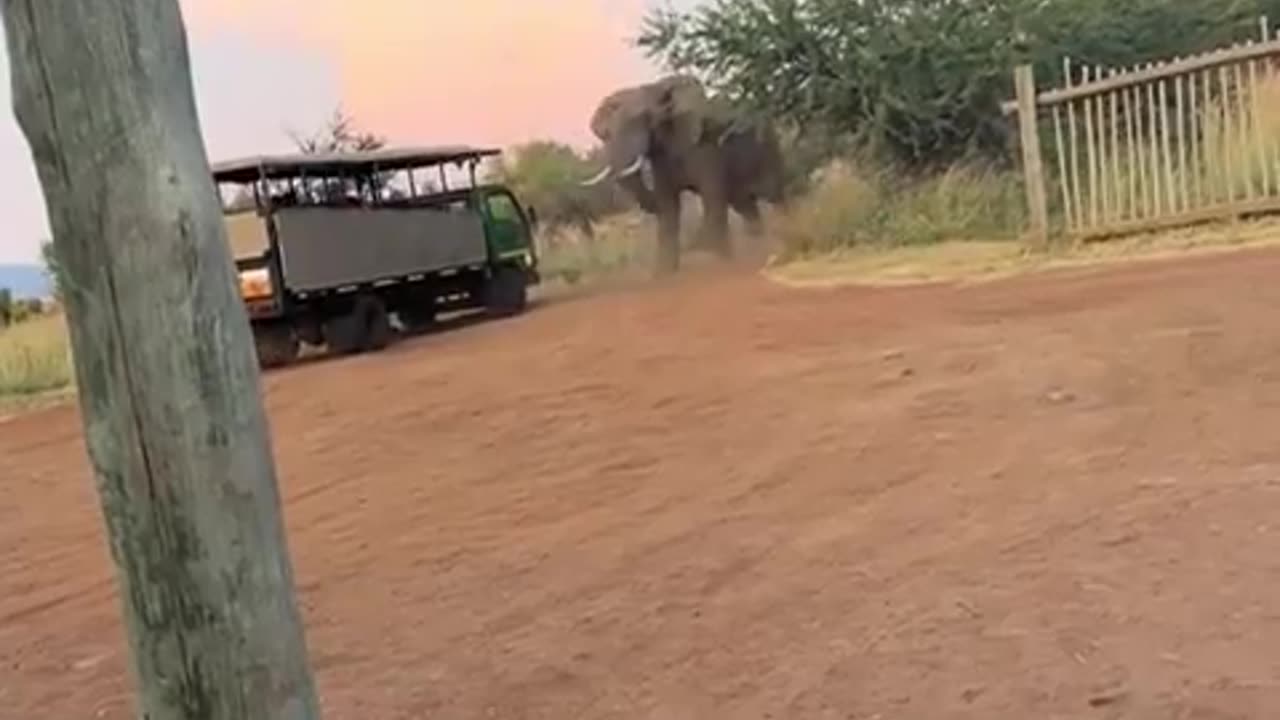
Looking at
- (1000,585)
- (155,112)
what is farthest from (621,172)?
(155,112)

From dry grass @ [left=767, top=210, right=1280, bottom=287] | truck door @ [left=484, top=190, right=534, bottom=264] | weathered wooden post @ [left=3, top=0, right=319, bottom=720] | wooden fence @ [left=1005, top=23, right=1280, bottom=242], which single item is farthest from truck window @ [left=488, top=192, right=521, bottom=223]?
weathered wooden post @ [left=3, top=0, right=319, bottom=720]

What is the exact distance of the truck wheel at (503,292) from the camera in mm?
18531

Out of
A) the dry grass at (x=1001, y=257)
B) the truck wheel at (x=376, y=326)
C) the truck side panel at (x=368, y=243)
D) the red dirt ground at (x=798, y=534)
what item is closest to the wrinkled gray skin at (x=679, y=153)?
the truck side panel at (x=368, y=243)

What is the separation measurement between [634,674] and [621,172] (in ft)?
58.6

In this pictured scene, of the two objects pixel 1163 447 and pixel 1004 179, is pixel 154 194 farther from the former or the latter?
pixel 1004 179

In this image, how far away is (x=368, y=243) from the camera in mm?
16156

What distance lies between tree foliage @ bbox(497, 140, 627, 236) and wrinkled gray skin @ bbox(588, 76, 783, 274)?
127cm

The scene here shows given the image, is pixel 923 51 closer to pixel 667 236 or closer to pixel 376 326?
pixel 667 236

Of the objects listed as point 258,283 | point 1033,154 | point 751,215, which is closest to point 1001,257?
point 1033,154

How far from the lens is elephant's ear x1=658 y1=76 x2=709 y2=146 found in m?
21.8

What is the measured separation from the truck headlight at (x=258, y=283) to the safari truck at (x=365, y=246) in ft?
0.03

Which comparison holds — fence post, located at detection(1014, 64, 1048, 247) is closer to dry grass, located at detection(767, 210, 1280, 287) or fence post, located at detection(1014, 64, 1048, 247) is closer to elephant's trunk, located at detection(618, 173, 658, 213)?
dry grass, located at detection(767, 210, 1280, 287)

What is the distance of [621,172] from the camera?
2200 cm

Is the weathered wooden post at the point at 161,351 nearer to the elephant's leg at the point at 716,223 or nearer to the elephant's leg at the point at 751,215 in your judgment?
the elephant's leg at the point at 716,223
